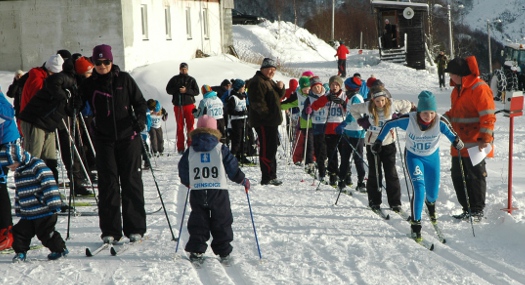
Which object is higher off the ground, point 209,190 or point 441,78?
point 441,78

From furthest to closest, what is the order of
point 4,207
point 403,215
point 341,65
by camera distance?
point 341,65 → point 403,215 → point 4,207

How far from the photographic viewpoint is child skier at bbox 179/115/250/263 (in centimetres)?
624

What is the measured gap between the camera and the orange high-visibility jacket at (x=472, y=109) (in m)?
8.01

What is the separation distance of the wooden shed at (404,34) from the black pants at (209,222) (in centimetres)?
3949

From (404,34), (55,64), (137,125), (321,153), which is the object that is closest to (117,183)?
(137,125)

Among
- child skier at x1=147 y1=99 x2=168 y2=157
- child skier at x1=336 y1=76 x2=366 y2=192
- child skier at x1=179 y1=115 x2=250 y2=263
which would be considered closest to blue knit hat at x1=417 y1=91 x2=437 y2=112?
child skier at x1=179 y1=115 x2=250 y2=263

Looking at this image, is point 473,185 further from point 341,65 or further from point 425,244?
point 341,65

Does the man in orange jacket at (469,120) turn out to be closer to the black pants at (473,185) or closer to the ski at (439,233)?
the black pants at (473,185)

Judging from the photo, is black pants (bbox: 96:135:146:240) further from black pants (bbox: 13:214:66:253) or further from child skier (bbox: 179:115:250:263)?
child skier (bbox: 179:115:250:263)

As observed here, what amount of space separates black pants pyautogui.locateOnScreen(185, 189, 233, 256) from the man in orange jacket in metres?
3.17

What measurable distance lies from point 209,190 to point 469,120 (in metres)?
3.62

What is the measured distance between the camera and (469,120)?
327 inches

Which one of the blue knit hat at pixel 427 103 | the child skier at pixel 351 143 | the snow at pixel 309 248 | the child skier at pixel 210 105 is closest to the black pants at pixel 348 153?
the child skier at pixel 351 143

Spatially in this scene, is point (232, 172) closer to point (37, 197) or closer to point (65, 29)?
point (37, 197)
